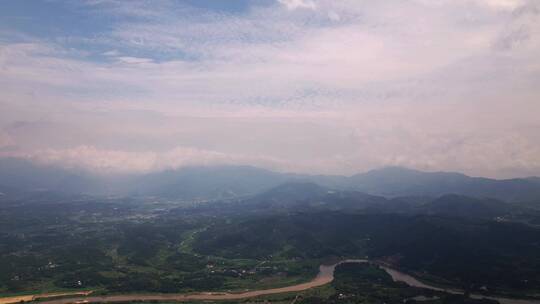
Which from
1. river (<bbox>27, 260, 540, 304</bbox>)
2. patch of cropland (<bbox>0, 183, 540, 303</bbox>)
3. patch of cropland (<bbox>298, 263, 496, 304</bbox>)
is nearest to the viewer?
patch of cropland (<bbox>298, 263, 496, 304</bbox>)

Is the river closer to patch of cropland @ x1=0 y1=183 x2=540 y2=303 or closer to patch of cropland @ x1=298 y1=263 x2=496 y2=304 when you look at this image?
patch of cropland @ x1=0 y1=183 x2=540 y2=303

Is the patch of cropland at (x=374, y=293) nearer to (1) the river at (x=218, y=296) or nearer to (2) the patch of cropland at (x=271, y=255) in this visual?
(2) the patch of cropland at (x=271, y=255)

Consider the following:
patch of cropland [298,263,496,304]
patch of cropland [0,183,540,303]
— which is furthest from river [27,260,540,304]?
patch of cropland [298,263,496,304]

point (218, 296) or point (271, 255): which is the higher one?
point (271, 255)

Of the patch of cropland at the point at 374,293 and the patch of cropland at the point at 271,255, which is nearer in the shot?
the patch of cropland at the point at 374,293

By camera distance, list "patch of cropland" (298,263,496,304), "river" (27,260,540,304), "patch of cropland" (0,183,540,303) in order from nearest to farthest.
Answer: "patch of cropland" (298,263,496,304), "river" (27,260,540,304), "patch of cropland" (0,183,540,303)

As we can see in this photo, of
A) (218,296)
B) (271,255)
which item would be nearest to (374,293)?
(218,296)

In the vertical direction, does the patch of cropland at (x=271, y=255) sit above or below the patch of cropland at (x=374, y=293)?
above

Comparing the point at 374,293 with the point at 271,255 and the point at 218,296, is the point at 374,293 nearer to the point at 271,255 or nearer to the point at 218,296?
the point at 218,296

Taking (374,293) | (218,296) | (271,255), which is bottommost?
(374,293)

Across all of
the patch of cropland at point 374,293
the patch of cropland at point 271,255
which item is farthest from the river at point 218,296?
the patch of cropland at point 374,293

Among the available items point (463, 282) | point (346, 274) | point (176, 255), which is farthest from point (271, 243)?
point (463, 282)

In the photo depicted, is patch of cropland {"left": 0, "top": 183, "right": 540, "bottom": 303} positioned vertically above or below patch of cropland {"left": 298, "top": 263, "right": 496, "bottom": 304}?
above
